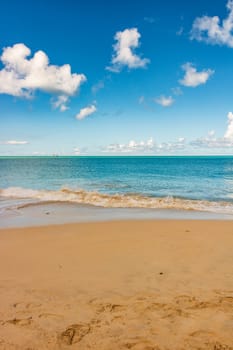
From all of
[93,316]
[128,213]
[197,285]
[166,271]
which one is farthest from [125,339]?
[128,213]

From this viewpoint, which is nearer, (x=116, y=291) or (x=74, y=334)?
(x=74, y=334)

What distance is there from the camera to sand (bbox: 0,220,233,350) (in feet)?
11.5

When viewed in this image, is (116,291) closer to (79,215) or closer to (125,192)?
(79,215)

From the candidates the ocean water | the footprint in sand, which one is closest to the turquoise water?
the ocean water

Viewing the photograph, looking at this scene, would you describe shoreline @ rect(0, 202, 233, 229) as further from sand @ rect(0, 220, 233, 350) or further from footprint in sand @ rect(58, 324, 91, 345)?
footprint in sand @ rect(58, 324, 91, 345)

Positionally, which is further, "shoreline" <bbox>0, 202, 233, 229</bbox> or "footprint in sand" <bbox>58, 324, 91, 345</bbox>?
"shoreline" <bbox>0, 202, 233, 229</bbox>

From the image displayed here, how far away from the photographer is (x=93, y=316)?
157 inches

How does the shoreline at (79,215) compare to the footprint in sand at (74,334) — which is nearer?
the footprint in sand at (74,334)

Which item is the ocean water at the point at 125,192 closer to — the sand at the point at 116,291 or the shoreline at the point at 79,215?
the shoreline at the point at 79,215

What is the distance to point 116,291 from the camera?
4.82 metres

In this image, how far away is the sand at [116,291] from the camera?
349 centimetres

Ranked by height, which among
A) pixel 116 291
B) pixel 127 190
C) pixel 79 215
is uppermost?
pixel 116 291

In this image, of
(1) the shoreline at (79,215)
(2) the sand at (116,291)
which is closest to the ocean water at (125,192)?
(1) the shoreline at (79,215)

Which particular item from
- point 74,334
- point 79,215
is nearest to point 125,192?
point 79,215
